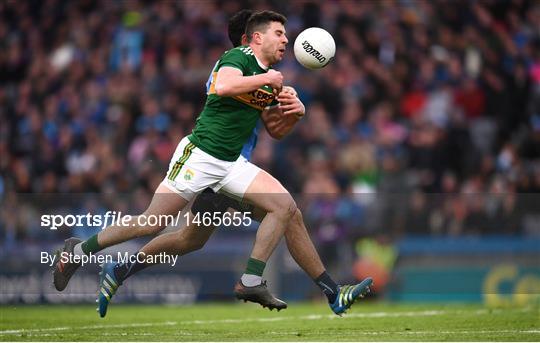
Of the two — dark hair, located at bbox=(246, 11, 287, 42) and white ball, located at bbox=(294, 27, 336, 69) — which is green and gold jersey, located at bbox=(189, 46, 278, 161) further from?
white ball, located at bbox=(294, 27, 336, 69)

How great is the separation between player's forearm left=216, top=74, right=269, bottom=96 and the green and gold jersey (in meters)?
0.30

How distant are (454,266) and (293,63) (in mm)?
5588

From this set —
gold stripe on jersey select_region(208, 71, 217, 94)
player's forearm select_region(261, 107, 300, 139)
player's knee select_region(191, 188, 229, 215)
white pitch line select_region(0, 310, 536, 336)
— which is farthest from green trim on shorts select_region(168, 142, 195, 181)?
white pitch line select_region(0, 310, 536, 336)

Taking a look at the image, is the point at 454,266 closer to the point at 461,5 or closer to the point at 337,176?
the point at 337,176

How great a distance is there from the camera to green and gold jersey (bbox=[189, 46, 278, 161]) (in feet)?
32.0

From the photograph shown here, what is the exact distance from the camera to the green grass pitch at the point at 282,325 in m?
9.27

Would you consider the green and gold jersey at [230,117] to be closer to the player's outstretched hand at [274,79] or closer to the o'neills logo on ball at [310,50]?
the player's outstretched hand at [274,79]

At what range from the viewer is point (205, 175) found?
32.0 ft

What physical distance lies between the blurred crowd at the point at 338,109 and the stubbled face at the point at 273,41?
254 inches

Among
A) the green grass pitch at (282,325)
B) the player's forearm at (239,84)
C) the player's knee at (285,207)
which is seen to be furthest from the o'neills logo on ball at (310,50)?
the green grass pitch at (282,325)

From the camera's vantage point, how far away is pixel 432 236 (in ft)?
52.4

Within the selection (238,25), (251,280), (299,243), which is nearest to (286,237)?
(299,243)

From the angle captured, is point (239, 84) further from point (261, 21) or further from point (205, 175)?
point (205, 175)

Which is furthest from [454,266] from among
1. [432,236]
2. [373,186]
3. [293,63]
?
[293,63]
